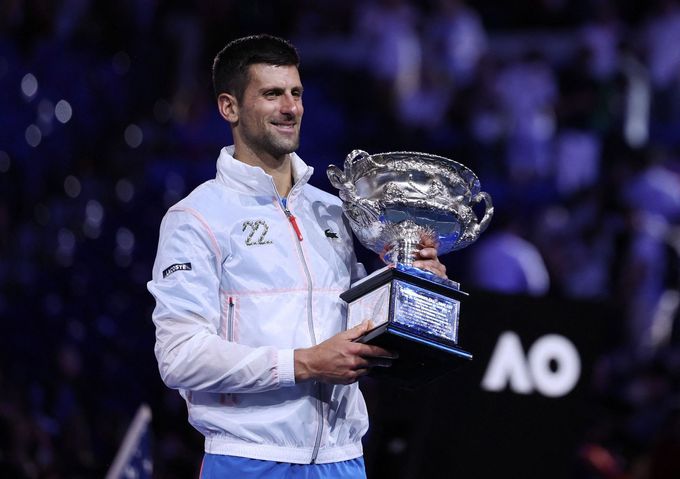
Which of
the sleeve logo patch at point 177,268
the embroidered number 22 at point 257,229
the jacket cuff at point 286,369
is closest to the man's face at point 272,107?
the embroidered number 22 at point 257,229

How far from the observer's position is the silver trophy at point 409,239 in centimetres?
298

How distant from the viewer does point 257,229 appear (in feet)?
10.6

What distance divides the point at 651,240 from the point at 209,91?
4559mm

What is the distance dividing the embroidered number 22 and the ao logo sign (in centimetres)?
203

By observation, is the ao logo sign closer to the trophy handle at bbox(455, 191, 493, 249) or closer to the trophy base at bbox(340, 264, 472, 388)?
the trophy handle at bbox(455, 191, 493, 249)

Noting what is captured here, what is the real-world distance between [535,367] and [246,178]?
2.17 metres

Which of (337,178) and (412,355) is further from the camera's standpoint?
(337,178)

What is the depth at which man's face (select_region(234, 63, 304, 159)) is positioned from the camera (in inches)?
130

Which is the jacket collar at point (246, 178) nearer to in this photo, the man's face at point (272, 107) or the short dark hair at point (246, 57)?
the man's face at point (272, 107)

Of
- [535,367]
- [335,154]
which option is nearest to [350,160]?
[535,367]

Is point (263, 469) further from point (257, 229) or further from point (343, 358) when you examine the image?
point (257, 229)

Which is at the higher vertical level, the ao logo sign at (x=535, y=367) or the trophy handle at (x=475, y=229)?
the trophy handle at (x=475, y=229)

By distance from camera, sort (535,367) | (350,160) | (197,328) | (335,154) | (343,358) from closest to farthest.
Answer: (343,358) → (197,328) → (350,160) → (535,367) → (335,154)

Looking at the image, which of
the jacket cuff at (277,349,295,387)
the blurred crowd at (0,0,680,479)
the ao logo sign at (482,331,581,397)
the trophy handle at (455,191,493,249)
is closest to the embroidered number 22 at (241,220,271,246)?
the jacket cuff at (277,349,295,387)
